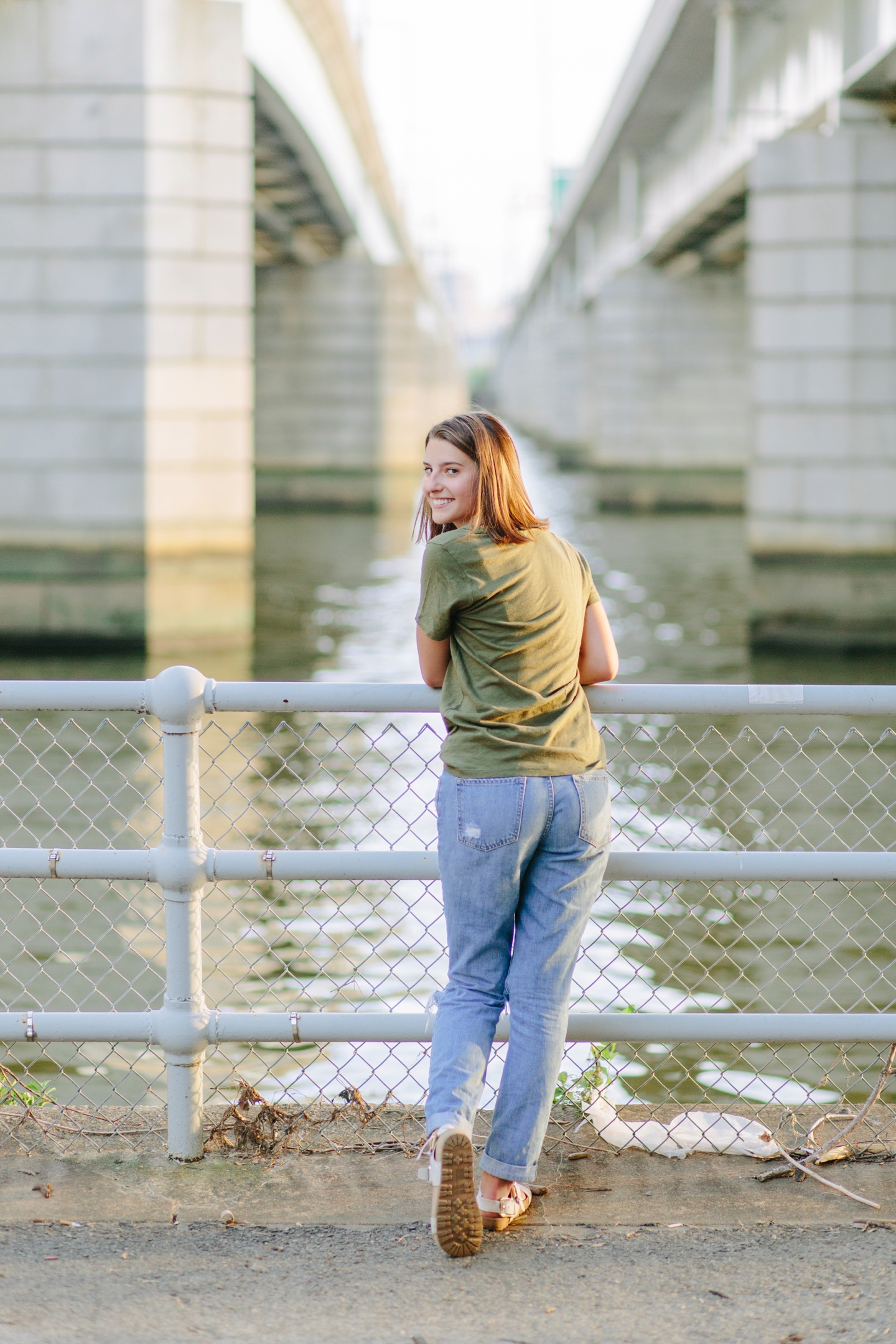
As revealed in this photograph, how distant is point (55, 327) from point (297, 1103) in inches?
389

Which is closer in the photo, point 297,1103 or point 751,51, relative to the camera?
point 297,1103

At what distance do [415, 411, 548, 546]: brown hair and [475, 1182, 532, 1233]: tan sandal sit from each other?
1.42m

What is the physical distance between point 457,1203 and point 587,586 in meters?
1.34

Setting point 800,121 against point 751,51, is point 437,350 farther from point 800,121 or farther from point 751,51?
point 800,121

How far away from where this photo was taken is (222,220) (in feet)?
43.3

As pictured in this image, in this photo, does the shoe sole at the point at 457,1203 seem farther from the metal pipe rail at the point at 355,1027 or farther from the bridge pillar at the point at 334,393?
the bridge pillar at the point at 334,393

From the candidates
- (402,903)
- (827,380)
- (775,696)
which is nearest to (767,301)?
(827,380)

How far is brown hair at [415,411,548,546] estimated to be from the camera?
3.34 metres

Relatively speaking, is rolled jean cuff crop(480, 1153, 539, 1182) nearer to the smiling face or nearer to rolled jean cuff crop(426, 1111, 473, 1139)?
rolled jean cuff crop(426, 1111, 473, 1139)

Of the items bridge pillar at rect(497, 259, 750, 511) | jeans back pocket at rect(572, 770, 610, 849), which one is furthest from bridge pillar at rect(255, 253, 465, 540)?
jeans back pocket at rect(572, 770, 610, 849)

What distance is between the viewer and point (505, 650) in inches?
132

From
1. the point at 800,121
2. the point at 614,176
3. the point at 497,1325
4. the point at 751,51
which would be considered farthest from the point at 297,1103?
the point at 614,176

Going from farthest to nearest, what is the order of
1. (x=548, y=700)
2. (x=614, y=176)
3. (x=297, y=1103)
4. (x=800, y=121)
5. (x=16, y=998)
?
(x=614, y=176)
(x=800, y=121)
(x=16, y=998)
(x=297, y=1103)
(x=548, y=700)

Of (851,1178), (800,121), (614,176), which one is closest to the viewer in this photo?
(851,1178)
